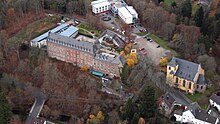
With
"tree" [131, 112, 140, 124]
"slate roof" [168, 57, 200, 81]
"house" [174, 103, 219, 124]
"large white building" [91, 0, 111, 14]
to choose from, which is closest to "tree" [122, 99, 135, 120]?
"tree" [131, 112, 140, 124]

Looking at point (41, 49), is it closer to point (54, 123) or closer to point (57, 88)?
point (57, 88)

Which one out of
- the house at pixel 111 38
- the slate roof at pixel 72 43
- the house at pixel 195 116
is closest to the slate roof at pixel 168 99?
the house at pixel 195 116

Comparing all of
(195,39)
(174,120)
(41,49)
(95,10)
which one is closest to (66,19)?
(95,10)

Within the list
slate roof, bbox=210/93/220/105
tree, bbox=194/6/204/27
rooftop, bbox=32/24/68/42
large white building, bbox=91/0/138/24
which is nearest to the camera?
slate roof, bbox=210/93/220/105

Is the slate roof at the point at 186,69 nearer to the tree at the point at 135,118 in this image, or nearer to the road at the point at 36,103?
the tree at the point at 135,118

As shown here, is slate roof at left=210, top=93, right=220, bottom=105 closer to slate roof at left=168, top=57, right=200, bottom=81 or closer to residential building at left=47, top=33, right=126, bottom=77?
slate roof at left=168, top=57, right=200, bottom=81
